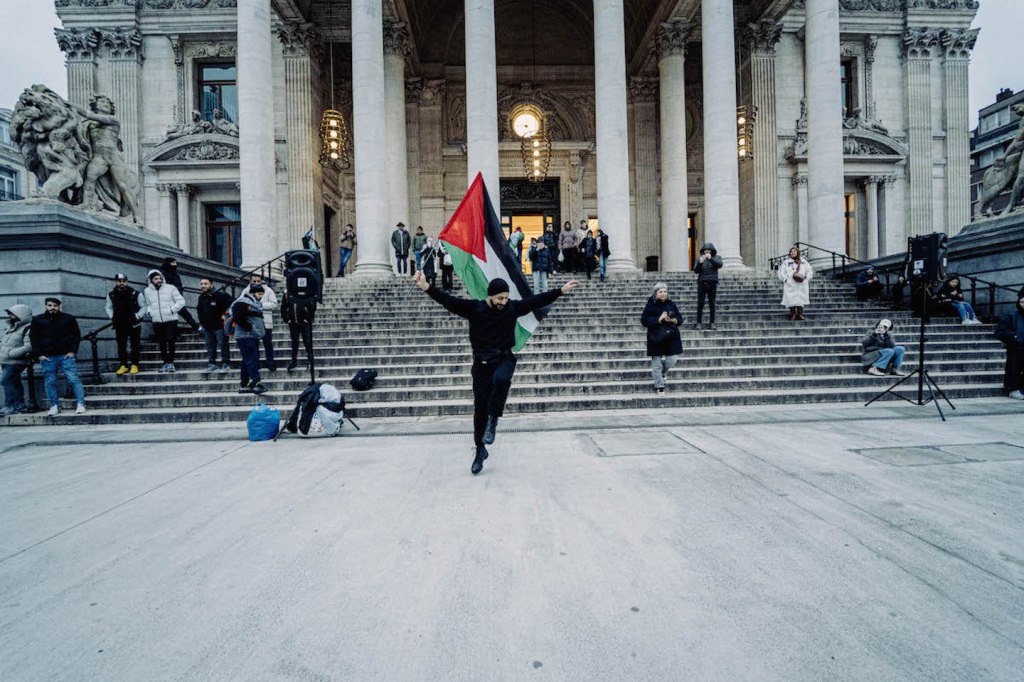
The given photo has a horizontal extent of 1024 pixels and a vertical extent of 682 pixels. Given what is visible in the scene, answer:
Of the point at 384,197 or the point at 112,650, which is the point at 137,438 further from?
the point at 384,197

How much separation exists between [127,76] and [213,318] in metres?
19.3

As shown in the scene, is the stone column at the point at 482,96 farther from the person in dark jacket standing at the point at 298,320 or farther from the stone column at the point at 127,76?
the stone column at the point at 127,76

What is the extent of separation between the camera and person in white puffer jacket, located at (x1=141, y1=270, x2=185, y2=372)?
9633 mm

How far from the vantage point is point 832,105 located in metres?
17.5

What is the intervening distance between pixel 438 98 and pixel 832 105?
17.6 m

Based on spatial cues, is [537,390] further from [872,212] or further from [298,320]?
[872,212]

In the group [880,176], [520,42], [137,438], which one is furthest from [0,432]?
[880,176]

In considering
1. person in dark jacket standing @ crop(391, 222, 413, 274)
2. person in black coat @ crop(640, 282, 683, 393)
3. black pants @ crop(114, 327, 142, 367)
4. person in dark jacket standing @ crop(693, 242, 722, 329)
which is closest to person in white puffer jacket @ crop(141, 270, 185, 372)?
black pants @ crop(114, 327, 142, 367)

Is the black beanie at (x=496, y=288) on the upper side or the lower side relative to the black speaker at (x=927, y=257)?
lower

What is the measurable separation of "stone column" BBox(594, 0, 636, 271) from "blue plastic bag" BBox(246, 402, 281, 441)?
12688 millimetres

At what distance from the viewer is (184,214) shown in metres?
21.8

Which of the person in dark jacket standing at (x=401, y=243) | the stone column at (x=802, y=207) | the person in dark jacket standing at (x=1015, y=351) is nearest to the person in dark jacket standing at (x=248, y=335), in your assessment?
the person in dark jacket standing at (x=401, y=243)

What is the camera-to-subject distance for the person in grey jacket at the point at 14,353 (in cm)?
816

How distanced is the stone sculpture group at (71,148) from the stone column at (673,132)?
18.5 meters
